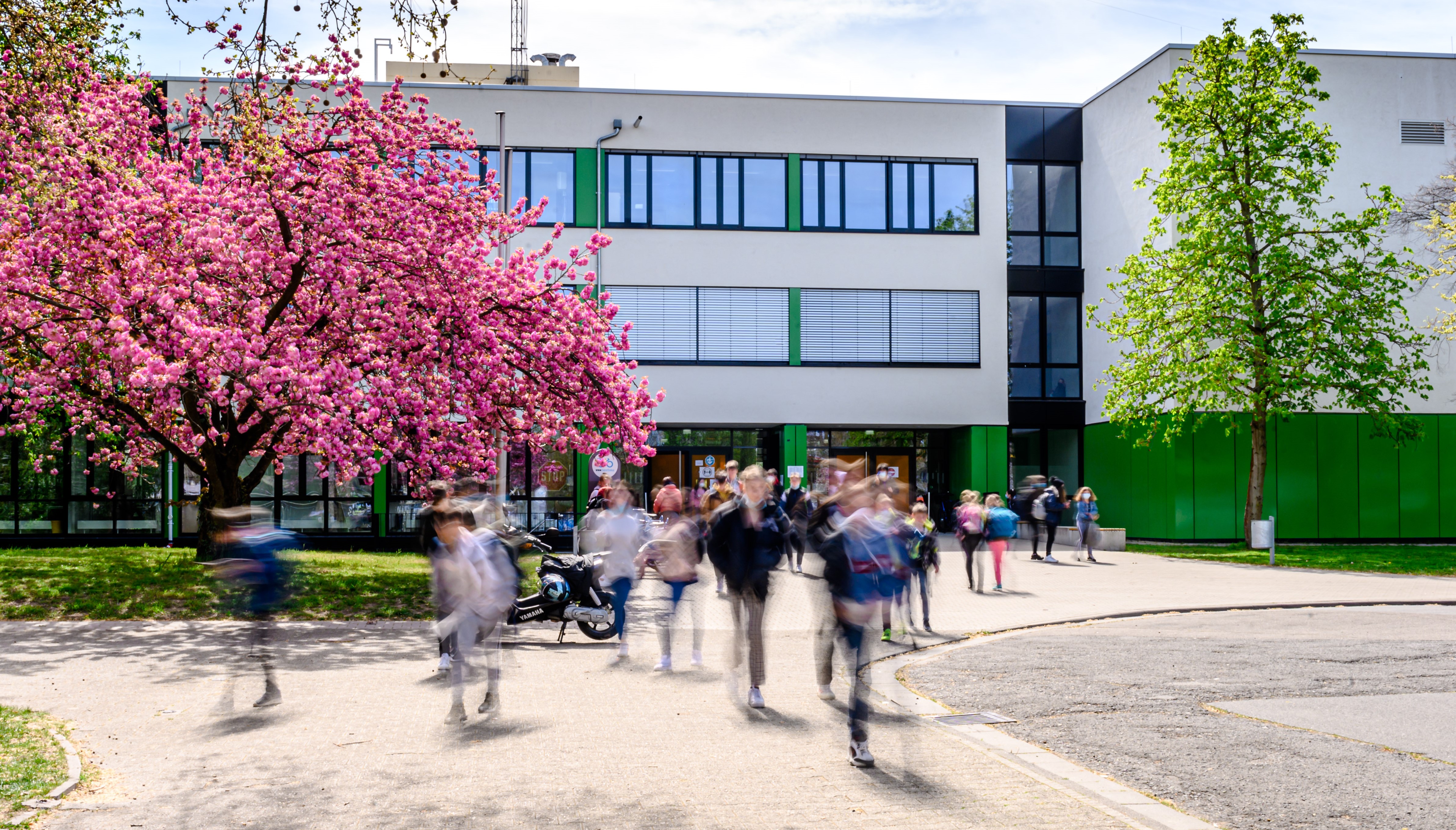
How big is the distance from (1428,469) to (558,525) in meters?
23.7

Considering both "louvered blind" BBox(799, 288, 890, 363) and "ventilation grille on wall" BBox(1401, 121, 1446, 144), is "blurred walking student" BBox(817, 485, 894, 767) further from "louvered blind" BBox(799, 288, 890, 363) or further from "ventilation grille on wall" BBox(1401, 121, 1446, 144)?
"ventilation grille on wall" BBox(1401, 121, 1446, 144)

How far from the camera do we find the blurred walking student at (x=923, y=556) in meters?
13.5

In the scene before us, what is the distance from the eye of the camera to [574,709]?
29.0ft

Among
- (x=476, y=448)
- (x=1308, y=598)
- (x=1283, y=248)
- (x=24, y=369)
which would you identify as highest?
(x=1283, y=248)

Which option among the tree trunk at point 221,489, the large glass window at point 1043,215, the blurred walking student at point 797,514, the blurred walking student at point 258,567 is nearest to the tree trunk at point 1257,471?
the large glass window at point 1043,215

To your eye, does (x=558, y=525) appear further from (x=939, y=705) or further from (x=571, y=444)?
(x=939, y=705)

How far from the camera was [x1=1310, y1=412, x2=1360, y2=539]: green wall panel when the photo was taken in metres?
31.7

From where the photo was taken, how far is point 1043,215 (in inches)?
1348

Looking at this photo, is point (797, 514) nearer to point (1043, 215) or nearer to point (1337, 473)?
point (1043, 215)

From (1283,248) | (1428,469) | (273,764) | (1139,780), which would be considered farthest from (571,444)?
(1428,469)

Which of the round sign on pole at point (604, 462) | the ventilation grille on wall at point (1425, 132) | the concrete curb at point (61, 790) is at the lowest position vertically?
the concrete curb at point (61, 790)

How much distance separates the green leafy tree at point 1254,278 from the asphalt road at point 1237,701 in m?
13.0

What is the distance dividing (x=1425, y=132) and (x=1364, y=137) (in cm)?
184

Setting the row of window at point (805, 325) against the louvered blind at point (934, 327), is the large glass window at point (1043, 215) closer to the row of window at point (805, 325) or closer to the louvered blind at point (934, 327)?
the louvered blind at point (934, 327)
